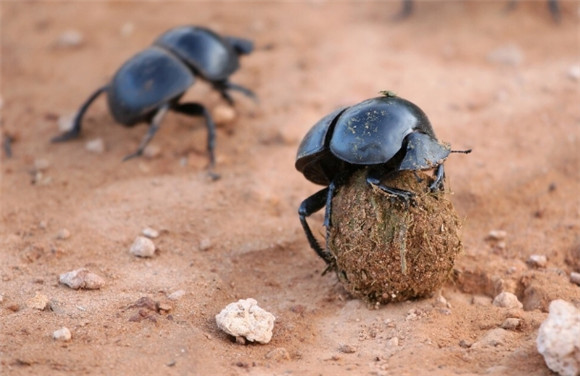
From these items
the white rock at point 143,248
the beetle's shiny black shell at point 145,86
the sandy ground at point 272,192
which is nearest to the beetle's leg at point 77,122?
the sandy ground at point 272,192

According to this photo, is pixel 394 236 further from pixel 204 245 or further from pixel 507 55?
pixel 507 55

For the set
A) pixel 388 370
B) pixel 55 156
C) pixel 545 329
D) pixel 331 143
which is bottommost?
pixel 55 156

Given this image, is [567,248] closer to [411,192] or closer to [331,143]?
[411,192]

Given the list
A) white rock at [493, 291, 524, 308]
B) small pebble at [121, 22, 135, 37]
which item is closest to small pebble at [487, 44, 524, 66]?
small pebble at [121, 22, 135, 37]

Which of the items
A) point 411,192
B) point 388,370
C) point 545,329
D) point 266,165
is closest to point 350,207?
point 411,192

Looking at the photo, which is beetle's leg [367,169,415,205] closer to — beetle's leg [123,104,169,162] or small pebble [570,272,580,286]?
small pebble [570,272,580,286]

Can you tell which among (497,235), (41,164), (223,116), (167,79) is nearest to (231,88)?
(223,116)
